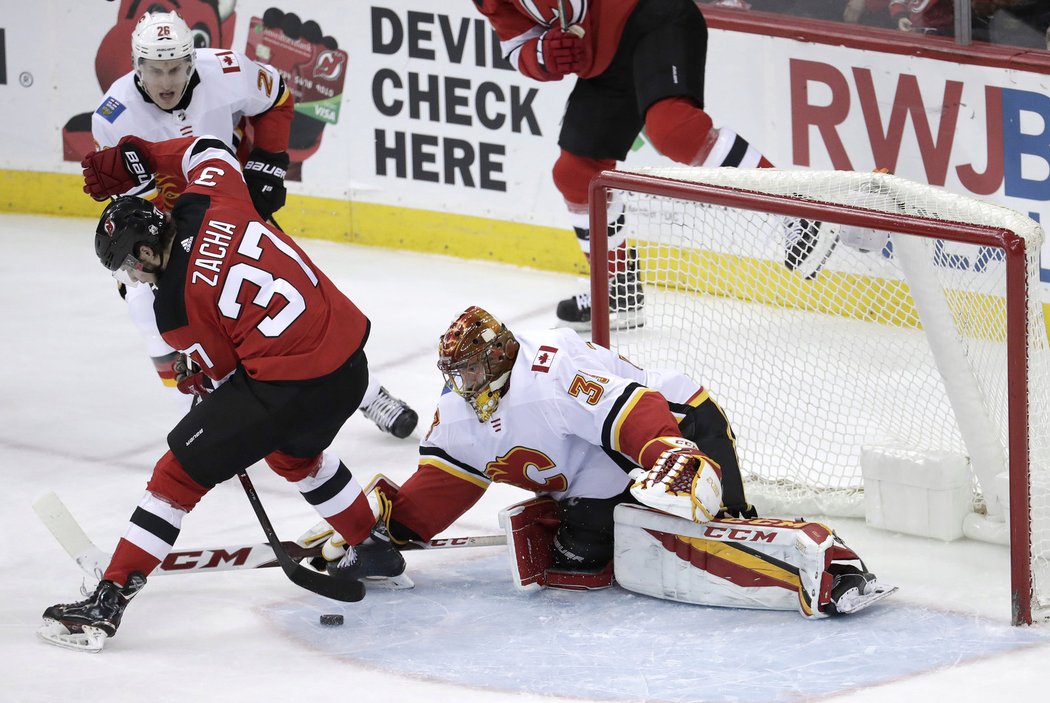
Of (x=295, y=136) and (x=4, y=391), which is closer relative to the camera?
(x=4, y=391)

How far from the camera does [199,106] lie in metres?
4.50

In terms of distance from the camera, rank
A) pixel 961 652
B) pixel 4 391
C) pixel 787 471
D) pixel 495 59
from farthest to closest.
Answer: pixel 495 59, pixel 4 391, pixel 787 471, pixel 961 652

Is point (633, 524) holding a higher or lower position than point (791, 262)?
lower

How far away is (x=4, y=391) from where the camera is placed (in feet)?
17.9

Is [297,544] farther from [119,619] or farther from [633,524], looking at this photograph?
[633,524]

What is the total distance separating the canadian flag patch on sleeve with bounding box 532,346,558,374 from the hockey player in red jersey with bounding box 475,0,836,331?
2.53 ft

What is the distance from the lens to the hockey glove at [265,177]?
4598mm

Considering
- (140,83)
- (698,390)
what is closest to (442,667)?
(698,390)

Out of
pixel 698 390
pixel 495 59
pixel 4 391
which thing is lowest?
pixel 4 391

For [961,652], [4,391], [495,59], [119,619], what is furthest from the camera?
[495,59]

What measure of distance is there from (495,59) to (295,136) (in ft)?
3.23

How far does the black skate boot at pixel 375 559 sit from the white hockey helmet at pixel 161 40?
1.37 m

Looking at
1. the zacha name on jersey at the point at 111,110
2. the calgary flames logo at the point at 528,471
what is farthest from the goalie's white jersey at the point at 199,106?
the calgary flames logo at the point at 528,471

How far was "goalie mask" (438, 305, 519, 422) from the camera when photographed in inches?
140
